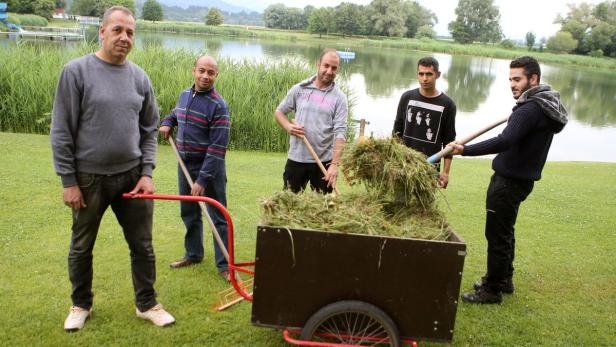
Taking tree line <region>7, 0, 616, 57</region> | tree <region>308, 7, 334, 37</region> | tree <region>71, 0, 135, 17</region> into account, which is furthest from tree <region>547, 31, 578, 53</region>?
tree <region>71, 0, 135, 17</region>

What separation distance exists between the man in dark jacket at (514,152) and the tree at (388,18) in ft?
278

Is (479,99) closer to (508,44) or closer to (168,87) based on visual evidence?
(168,87)

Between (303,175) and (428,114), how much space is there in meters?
1.20

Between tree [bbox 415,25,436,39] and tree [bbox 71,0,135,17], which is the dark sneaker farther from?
tree [bbox 415,25,436,39]

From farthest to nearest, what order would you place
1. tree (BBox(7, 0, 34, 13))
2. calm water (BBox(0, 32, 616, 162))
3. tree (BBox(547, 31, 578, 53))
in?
tree (BBox(547, 31, 578, 53)), tree (BBox(7, 0, 34, 13)), calm water (BBox(0, 32, 616, 162))

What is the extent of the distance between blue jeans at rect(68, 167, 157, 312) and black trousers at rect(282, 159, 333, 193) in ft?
4.61

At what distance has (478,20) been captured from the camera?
10206 cm

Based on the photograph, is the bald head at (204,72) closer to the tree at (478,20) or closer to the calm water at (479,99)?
the calm water at (479,99)

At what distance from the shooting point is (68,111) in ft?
9.44

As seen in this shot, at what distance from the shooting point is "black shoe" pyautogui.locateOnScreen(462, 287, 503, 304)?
404 cm

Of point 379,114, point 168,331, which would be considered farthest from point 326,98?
point 379,114

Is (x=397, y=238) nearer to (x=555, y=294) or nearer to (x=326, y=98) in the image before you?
(x=326, y=98)

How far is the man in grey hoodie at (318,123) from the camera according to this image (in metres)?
4.18

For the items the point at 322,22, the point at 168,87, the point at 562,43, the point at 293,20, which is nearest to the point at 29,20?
the point at 322,22
